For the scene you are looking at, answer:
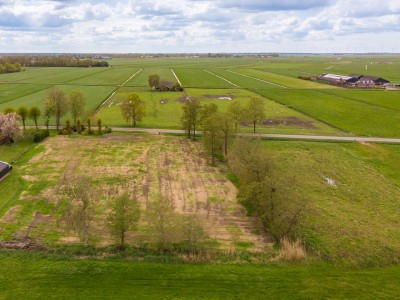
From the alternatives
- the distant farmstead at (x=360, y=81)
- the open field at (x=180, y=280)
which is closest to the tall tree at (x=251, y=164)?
the open field at (x=180, y=280)

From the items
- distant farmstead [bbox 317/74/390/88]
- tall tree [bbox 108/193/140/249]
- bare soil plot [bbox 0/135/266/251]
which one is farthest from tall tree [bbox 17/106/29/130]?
distant farmstead [bbox 317/74/390/88]

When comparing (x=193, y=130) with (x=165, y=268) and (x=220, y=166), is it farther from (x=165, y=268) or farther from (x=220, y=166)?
(x=165, y=268)

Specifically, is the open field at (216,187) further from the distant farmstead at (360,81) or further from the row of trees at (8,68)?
the row of trees at (8,68)

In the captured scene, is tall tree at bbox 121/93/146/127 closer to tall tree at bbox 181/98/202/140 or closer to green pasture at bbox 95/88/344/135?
green pasture at bbox 95/88/344/135

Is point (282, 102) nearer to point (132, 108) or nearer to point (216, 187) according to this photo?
point (132, 108)

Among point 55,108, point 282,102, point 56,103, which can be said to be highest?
point 56,103

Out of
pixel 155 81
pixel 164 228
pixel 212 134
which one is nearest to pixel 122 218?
pixel 164 228

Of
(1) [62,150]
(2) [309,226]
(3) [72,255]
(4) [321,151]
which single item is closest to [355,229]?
(2) [309,226]
